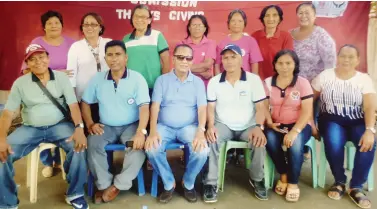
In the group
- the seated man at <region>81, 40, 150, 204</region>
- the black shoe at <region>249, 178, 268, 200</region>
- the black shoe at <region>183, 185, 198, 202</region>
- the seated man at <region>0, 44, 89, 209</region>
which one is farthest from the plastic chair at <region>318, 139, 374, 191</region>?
the seated man at <region>0, 44, 89, 209</region>

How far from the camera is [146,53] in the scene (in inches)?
119

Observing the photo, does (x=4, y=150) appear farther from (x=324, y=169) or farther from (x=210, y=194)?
(x=324, y=169)

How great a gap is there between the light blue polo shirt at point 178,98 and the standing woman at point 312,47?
1073mm

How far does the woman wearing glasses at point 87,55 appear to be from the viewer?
2.96 meters

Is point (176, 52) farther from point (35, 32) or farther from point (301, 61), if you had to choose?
point (35, 32)

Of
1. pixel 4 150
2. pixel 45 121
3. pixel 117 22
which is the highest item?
pixel 117 22

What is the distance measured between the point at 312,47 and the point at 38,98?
2.38m

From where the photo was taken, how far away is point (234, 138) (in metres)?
2.86

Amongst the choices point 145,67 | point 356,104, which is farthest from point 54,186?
point 356,104

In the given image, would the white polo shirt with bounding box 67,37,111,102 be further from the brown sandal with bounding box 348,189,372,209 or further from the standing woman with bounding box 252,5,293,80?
the brown sandal with bounding box 348,189,372,209

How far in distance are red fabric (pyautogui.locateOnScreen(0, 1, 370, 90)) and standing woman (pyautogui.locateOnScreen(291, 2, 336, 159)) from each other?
941 mm

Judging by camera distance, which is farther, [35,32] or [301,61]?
[35,32]

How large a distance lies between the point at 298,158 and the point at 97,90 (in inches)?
65.9

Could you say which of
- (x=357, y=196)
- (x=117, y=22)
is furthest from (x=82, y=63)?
(x=357, y=196)
